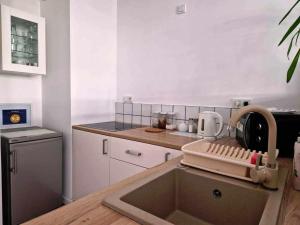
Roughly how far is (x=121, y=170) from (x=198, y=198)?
3.14 ft

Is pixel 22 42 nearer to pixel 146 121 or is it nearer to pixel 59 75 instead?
pixel 59 75

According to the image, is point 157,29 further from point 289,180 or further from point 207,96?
point 289,180

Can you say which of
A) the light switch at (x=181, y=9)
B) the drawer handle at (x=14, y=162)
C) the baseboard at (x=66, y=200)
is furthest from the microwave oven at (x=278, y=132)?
the baseboard at (x=66, y=200)

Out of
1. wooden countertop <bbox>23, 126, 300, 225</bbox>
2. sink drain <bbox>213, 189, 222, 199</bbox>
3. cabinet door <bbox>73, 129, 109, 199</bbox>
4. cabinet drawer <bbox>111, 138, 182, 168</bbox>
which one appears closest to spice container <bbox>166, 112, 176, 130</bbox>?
cabinet drawer <bbox>111, 138, 182, 168</bbox>

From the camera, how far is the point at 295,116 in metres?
1.17

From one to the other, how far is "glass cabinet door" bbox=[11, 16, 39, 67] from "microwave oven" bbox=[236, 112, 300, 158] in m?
2.02

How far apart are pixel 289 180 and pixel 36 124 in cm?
241

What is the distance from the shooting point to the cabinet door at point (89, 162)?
186 cm

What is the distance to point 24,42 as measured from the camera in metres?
2.06

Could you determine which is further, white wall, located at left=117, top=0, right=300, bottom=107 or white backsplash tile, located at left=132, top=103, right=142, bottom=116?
white backsplash tile, located at left=132, top=103, right=142, bottom=116

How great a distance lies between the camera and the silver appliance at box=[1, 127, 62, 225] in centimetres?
172

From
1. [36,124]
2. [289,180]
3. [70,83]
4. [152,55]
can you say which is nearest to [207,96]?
[152,55]

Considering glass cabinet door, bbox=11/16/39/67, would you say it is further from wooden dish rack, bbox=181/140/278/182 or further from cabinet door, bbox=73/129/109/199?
wooden dish rack, bbox=181/140/278/182

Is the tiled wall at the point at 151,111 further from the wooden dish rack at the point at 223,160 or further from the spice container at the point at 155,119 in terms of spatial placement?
the wooden dish rack at the point at 223,160
